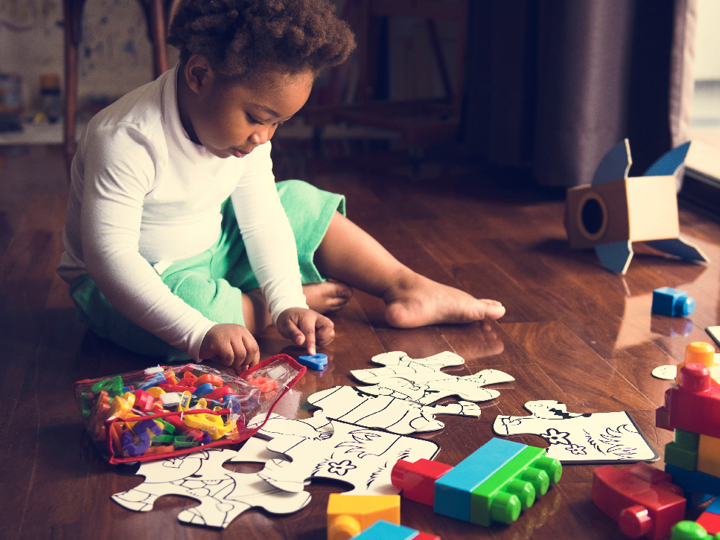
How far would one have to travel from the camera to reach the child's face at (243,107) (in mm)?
920

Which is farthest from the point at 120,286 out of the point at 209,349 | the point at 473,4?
the point at 473,4

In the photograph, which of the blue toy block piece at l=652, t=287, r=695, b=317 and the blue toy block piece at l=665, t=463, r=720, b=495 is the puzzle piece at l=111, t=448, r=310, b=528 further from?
the blue toy block piece at l=652, t=287, r=695, b=317

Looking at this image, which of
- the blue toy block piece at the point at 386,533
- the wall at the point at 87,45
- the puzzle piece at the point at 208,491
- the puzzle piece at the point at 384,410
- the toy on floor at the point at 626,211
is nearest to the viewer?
the blue toy block piece at the point at 386,533

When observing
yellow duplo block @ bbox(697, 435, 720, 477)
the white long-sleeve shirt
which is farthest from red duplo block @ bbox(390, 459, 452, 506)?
the white long-sleeve shirt

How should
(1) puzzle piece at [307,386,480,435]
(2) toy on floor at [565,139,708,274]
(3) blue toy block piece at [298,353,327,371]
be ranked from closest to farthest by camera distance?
(1) puzzle piece at [307,386,480,435], (3) blue toy block piece at [298,353,327,371], (2) toy on floor at [565,139,708,274]

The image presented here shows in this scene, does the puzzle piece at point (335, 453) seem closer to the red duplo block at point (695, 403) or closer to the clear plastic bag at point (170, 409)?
the clear plastic bag at point (170, 409)

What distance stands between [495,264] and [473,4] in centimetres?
135

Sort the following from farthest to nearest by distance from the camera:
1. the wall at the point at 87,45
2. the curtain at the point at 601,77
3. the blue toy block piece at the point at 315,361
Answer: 1. the wall at the point at 87,45
2. the curtain at the point at 601,77
3. the blue toy block piece at the point at 315,361

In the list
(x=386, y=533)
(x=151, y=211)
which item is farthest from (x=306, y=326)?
(x=386, y=533)

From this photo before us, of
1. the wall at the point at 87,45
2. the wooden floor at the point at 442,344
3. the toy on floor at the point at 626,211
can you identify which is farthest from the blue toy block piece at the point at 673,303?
the wall at the point at 87,45

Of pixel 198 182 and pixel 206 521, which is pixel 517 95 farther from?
pixel 206 521

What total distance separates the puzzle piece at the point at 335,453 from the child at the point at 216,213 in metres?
0.15

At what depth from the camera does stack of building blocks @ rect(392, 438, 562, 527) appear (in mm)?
688

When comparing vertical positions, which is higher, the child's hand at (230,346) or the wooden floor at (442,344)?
the child's hand at (230,346)
